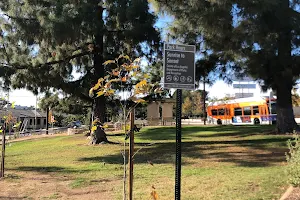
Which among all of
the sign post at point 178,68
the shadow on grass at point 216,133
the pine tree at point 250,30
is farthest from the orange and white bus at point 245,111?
the sign post at point 178,68

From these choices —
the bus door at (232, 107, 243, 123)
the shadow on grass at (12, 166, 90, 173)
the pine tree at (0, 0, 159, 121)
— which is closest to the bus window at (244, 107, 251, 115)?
the bus door at (232, 107, 243, 123)

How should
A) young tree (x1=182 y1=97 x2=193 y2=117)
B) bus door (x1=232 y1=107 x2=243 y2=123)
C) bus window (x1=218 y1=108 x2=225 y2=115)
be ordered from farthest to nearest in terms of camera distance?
1. young tree (x1=182 y1=97 x2=193 y2=117)
2. bus window (x1=218 y1=108 x2=225 y2=115)
3. bus door (x1=232 y1=107 x2=243 y2=123)

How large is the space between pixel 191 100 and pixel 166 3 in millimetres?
76368

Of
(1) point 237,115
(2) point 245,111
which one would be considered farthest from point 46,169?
(1) point 237,115

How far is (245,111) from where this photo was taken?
132ft

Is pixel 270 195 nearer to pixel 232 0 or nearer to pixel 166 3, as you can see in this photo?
→ pixel 232 0

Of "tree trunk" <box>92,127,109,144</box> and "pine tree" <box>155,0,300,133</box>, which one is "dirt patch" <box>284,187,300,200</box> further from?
"tree trunk" <box>92,127,109,144</box>

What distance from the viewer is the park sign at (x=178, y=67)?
4.40 meters

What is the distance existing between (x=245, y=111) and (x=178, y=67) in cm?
3734

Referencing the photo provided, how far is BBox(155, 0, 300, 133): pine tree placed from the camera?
12719mm

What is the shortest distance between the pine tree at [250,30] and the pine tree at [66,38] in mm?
2053

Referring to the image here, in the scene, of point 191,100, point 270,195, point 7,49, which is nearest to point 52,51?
point 7,49

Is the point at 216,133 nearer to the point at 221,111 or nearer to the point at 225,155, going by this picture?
the point at 225,155

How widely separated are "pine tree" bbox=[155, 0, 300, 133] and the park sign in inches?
324
